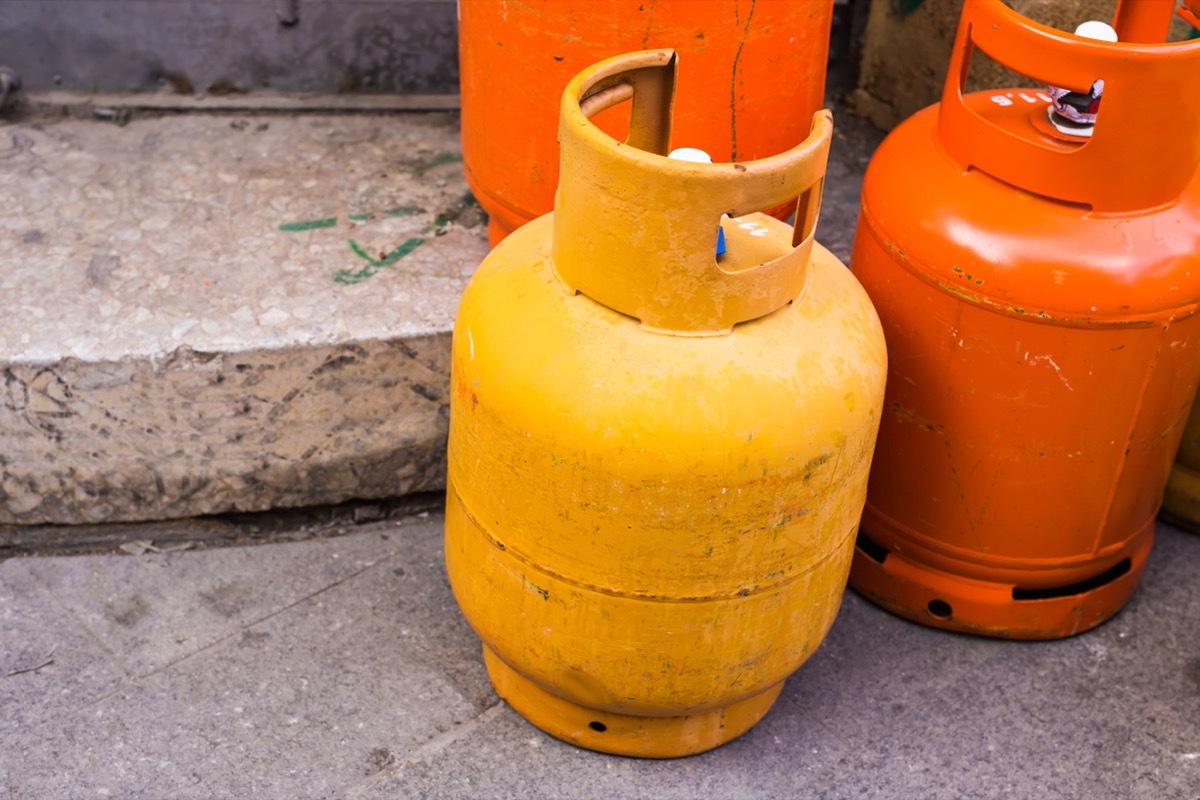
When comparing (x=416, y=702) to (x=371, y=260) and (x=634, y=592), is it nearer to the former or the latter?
(x=634, y=592)

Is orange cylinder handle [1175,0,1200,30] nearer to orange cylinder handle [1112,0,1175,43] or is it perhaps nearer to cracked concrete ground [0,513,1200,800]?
orange cylinder handle [1112,0,1175,43]

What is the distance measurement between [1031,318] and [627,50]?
815 millimetres

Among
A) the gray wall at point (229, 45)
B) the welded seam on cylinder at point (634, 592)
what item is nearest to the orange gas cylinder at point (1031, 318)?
the welded seam on cylinder at point (634, 592)

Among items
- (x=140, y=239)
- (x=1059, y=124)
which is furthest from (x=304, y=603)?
(x=1059, y=124)

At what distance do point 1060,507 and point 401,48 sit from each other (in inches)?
Result: 76.7

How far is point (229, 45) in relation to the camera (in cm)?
323

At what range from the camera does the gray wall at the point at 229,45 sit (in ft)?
10.4

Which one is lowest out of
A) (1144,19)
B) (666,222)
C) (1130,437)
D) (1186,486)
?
(1186,486)

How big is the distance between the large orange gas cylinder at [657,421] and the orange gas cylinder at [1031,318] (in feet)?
0.82

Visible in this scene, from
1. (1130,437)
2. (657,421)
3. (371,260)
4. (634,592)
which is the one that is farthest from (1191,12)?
(371,260)

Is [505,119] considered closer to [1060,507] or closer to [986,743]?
[1060,507]

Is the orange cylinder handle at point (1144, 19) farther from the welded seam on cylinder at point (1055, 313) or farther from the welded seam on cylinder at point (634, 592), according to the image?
the welded seam on cylinder at point (634, 592)

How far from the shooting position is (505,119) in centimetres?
246

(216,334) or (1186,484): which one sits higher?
(216,334)
